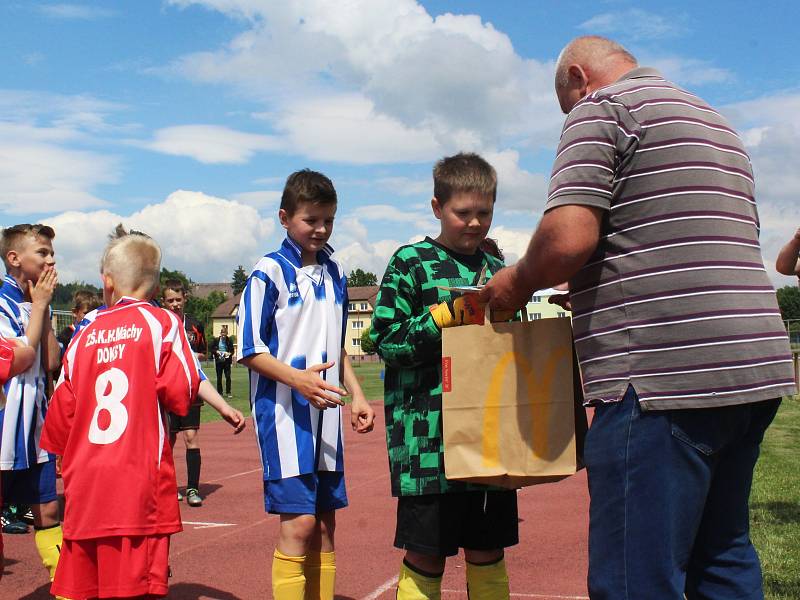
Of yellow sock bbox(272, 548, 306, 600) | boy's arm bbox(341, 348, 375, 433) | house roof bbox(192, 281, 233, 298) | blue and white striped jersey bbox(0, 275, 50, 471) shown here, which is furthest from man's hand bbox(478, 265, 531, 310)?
house roof bbox(192, 281, 233, 298)

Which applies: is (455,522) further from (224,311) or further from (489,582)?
(224,311)

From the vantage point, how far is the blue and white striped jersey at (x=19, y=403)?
5094 millimetres

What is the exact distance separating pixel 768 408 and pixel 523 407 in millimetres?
794

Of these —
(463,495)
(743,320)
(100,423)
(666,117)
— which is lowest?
(463,495)

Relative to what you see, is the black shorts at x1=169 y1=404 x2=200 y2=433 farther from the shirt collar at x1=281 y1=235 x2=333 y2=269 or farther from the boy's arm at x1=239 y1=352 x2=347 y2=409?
the boy's arm at x1=239 y1=352 x2=347 y2=409

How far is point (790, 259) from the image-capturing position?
5312mm

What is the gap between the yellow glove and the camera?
323cm

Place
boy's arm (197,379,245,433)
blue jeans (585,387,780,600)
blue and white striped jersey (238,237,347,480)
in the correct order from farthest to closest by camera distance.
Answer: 1. blue and white striped jersey (238,237,347,480)
2. boy's arm (197,379,245,433)
3. blue jeans (585,387,780,600)

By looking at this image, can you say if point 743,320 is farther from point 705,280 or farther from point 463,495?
point 463,495

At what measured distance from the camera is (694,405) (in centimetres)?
241

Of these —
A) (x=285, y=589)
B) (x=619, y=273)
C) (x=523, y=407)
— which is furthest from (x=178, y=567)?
(x=619, y=273)

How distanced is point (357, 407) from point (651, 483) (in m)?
1.92

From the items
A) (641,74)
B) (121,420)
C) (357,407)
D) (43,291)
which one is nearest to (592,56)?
(641,74)

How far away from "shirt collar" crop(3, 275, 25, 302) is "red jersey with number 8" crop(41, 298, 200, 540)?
1805mm
